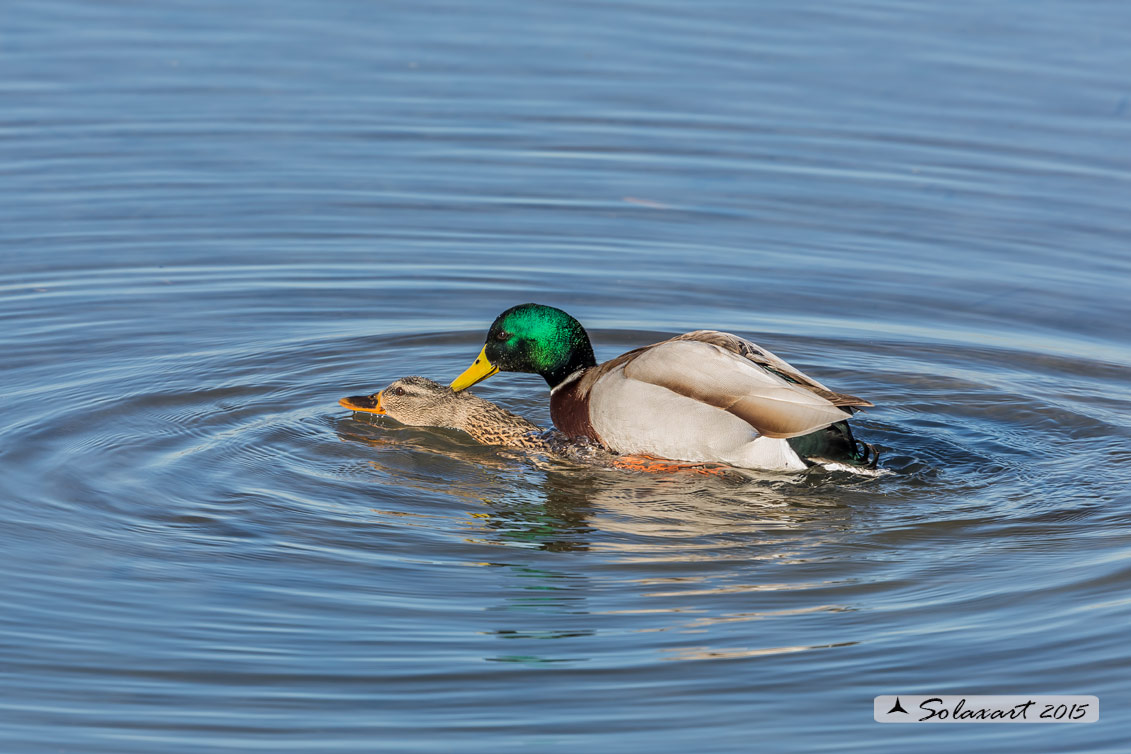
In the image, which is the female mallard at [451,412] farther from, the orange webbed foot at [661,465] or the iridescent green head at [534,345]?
the orange webbed foot at [661,465]

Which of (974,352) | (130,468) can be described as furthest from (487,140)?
(130,468)

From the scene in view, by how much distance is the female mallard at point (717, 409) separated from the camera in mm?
8141

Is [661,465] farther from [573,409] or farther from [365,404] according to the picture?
[365,404]

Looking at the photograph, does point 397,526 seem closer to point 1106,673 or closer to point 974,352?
point 1106,673

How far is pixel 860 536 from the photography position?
749cm

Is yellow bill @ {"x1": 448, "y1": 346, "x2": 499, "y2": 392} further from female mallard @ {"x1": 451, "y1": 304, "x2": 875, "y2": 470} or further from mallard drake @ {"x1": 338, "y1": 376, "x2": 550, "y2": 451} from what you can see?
female mallard @ {"x1": 451, "y1": 304, "x2": 875, "y2": 470}

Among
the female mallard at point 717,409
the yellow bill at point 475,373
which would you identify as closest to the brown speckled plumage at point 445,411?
the yellow bill at point 475,373

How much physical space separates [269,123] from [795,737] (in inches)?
367

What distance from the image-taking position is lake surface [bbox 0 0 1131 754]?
239 inches

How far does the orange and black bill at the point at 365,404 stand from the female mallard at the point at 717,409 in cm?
116

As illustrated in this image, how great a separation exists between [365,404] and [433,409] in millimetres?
397

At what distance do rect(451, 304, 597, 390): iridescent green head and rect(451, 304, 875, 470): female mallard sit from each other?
380 mm

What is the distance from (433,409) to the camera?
916cm

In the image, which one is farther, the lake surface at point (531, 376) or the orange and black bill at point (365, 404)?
the orange and black bill at point (365, 404)
